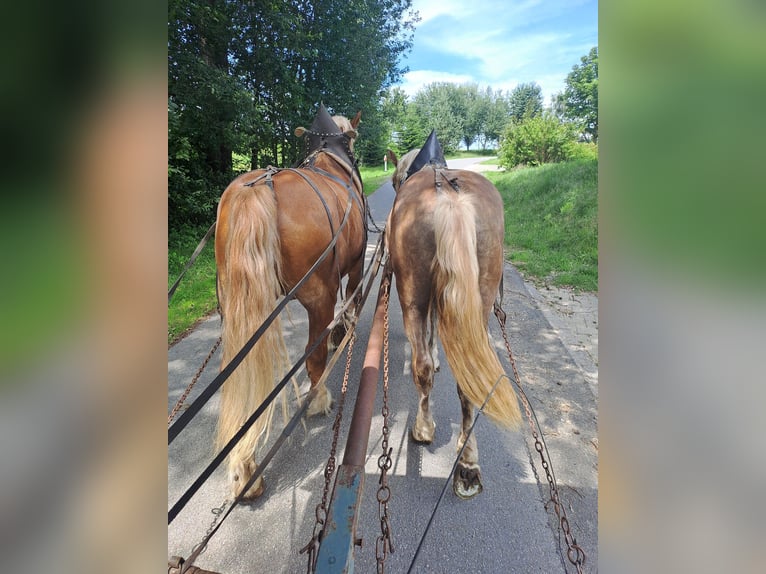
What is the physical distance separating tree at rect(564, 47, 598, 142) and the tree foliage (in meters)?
17.5

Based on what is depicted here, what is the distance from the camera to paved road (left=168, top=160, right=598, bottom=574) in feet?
6.15

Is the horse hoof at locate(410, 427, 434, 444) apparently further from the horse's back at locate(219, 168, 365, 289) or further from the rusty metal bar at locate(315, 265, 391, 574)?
the horse's back at locate(219, 168, 365, 289)

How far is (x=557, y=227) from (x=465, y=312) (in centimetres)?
762

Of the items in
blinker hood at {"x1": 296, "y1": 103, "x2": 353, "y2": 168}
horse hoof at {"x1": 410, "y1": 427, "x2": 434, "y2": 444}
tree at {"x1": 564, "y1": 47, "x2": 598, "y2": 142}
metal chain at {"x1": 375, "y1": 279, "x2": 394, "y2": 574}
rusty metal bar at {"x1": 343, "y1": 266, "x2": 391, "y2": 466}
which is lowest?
horse hoof at {"x1": 410, "y1": 427, "x2": 434, "y2": 444}

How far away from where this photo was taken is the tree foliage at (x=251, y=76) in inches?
256

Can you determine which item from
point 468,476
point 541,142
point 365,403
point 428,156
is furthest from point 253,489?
point 541,142

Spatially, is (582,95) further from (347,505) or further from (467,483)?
(347,505)

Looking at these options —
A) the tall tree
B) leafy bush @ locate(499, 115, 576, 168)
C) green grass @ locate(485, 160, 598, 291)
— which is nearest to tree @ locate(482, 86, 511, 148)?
the tall tree

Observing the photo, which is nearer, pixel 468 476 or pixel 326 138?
pixel 468 476

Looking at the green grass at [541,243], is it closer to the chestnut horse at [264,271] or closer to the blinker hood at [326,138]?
the chestnut horse at [264,271]

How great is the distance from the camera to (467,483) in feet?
7.20

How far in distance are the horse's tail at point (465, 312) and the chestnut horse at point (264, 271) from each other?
0.76 m
